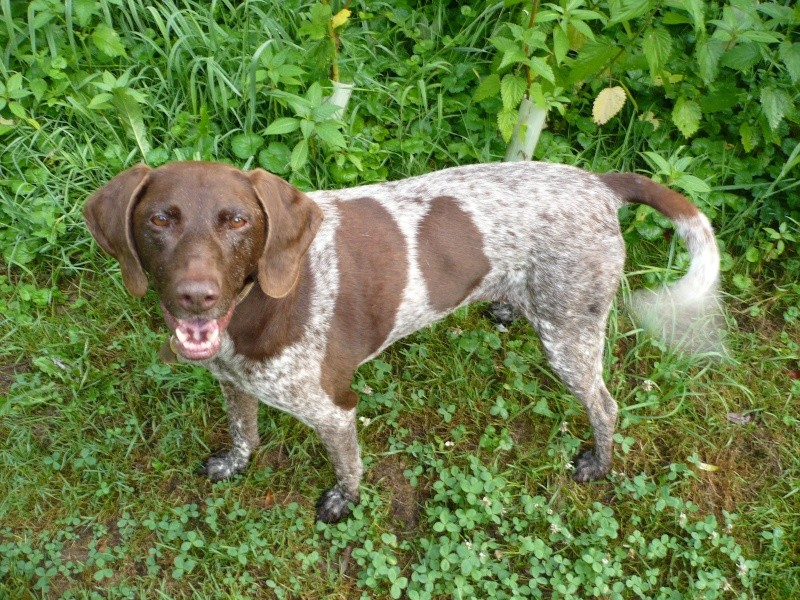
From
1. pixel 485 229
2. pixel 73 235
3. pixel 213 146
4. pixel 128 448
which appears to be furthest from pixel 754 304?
pixel 73 235

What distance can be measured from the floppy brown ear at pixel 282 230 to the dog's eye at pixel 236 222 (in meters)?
0.10

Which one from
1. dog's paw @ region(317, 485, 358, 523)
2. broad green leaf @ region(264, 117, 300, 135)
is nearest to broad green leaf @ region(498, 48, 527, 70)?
broad green leaf @ region(264, 117, 300, 135)

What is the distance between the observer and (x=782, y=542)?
3.61m

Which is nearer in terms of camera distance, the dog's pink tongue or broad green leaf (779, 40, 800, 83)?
the dog's pink tongue

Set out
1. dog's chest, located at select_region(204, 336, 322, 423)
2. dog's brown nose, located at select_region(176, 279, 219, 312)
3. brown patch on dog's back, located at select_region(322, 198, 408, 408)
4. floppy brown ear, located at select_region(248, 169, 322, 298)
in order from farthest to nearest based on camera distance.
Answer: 1. brown patch on dog's back, located at select_region(322, 198, 408, 408)
2. dog's chest, located at select_region(204, 336, 322, 423)
3. floppy brown ear, located at select_region(248, 169, 322, 298)
4. dog's brown nose, located at select_region(176, 279, 219, 312)

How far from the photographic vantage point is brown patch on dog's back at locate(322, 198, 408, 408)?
311cm

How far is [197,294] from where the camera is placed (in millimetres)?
2424

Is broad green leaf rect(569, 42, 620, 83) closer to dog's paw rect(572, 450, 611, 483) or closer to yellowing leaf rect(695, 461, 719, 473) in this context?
dog's paw rect(572, 450, 611, 483)

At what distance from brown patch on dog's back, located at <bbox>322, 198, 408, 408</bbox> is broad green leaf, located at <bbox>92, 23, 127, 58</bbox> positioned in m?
1.80

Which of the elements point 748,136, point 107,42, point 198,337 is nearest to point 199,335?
point 198,337

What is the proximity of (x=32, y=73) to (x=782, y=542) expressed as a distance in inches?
179

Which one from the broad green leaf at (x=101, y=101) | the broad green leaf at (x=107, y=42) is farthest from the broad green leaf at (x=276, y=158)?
the broad green leaf at (x=107, y=42)

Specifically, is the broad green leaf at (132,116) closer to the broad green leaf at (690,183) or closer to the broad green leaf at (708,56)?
the broad green leaf at (690,183)

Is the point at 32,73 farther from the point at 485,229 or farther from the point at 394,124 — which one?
the point at 485,229
